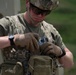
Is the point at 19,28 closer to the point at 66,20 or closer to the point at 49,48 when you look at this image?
the point at 49,48

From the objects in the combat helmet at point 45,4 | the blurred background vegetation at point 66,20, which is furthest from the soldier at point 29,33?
the blurred background vegetation at point 66,20

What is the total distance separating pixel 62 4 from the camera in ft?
27.5

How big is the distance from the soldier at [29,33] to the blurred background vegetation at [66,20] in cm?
386

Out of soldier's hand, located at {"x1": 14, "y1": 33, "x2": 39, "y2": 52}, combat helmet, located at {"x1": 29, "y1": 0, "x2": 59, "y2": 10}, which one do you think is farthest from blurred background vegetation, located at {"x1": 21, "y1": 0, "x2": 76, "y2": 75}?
soldier's hand, located at {"x1": 14, "y1": 33, "x2": 39, "y2": 52}

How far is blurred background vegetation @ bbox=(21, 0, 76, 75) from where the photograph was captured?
7.22 m

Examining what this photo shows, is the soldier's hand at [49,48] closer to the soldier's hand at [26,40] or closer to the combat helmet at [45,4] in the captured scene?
the soldier's hand at [26,40]

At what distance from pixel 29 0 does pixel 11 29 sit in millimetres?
218

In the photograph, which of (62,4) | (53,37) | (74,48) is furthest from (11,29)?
(62,4)

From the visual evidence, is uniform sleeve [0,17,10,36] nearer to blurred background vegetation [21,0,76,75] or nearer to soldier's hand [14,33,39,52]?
soldier's hand [14,33,39,52]

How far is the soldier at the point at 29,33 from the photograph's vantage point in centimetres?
277

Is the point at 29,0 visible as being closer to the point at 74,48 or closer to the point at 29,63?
the point at 29,63

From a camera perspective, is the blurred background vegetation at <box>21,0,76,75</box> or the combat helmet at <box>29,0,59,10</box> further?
the blurred background vegetation at <box>21,0,76,75</box>

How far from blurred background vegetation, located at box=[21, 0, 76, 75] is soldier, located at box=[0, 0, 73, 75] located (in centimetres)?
386

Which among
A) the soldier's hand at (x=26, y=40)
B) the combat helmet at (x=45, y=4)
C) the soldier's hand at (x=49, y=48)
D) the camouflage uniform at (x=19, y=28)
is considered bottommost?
the soldier's hand at (x=49, y=48)
